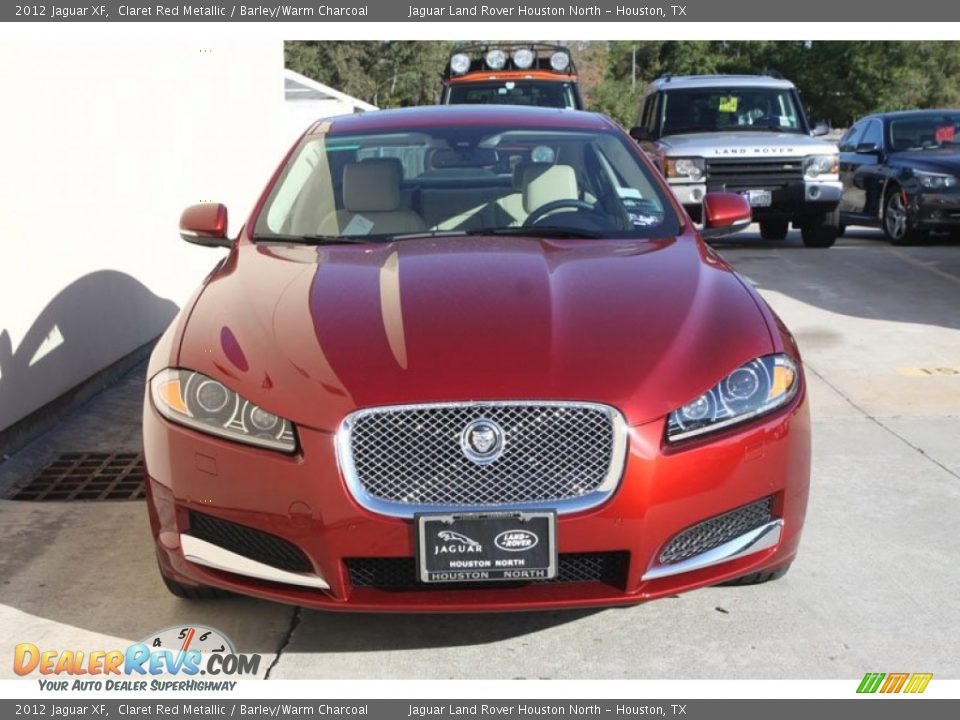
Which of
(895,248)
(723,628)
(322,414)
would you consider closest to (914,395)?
(723,628)

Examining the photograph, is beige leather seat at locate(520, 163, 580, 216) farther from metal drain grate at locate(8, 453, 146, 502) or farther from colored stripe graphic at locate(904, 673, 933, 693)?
colored stripe graphic at locate(904, 673, 933, 693)

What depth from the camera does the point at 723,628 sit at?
3.88 m

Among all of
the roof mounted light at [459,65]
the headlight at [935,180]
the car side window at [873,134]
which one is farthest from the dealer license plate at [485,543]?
the roof mounted light at [459,65]

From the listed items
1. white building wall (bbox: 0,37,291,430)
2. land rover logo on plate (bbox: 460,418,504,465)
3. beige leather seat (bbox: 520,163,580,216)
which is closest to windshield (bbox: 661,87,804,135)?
white building wall (bbox: 0,37,291,430)

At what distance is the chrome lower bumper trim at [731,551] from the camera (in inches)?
139

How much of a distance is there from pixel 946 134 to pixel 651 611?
1197 cm

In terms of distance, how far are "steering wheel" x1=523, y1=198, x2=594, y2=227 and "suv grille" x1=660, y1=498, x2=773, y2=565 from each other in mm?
1678

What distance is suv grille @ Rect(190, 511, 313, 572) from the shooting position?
3.51m

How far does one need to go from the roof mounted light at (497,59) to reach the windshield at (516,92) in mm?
608

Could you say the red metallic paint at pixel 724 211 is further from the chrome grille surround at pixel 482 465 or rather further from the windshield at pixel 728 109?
the windshield at pixel 728 109
